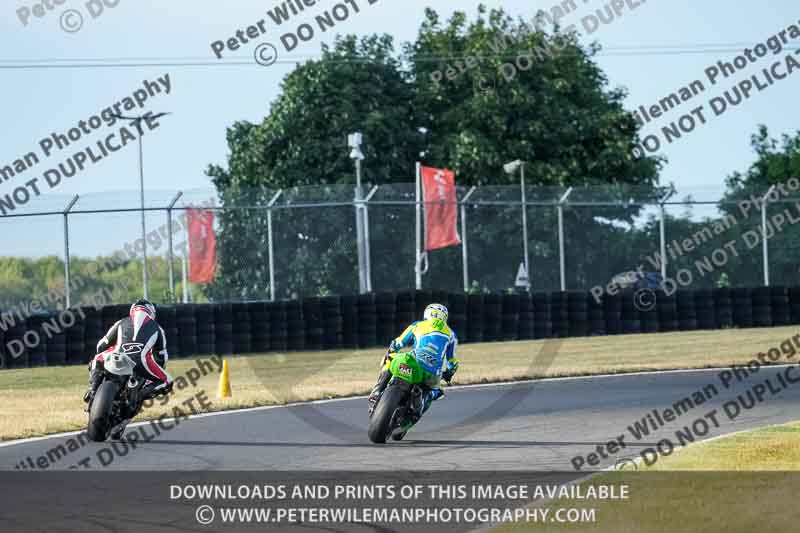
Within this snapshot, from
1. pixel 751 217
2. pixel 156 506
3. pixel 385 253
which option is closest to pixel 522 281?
pixel 385 253

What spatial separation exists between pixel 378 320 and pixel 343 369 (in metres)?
3.58

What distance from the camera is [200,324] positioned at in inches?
934

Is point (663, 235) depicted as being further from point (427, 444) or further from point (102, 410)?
point (102, 410)

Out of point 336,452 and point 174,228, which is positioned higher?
point 174,228

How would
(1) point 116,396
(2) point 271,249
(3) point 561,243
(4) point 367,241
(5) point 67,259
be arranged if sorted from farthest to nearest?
(3) point 561,243
(4) point 367,241
(2) point 271,249
(5) point 67,259
(1) point 116,396

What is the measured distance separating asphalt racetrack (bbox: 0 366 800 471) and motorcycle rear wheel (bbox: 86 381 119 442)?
0.17 m

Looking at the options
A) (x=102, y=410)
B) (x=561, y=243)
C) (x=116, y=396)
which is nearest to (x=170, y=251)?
(x=561, y=243)

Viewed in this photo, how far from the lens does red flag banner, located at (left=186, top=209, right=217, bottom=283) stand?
84.1ft

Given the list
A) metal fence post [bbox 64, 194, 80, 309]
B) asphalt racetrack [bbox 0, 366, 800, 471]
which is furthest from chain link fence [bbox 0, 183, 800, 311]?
Result: asphalt racetrack [bbox 0, 366, 800, 471]

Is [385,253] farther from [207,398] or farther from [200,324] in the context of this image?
[207,398]

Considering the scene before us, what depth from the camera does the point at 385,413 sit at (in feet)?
39.1

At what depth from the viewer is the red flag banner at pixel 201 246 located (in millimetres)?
25641

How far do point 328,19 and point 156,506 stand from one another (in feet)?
59.9

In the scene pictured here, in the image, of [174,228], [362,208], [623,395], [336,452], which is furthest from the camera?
[362,208]
